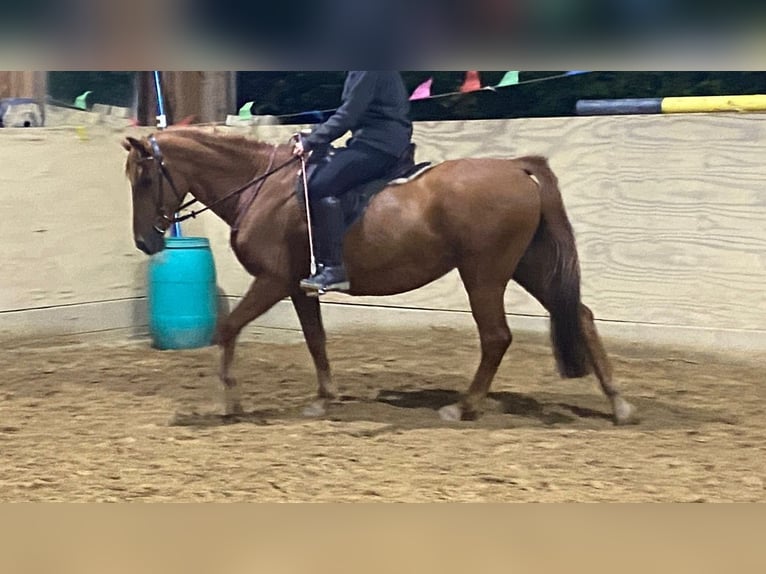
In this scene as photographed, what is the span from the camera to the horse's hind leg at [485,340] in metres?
1.59

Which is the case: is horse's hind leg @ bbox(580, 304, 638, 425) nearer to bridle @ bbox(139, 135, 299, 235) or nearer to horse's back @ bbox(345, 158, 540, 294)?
horse's back @ bbox(345, 158, 540, 294)

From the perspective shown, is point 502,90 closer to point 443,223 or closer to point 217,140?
point 443,223

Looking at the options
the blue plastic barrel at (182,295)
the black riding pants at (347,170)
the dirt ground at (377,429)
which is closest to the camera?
the dirt ground at (377,429)

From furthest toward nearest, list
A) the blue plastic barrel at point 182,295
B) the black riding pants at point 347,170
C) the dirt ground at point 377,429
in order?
the blue plastic barrel at point 182,295, the black riding pants at point 347,170, the dirt ground at point 377,429

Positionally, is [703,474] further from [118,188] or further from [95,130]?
[95,130]

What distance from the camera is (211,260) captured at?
171cm

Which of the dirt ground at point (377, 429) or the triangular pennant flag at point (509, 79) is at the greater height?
the triangular pennant flag at point (509, 79)

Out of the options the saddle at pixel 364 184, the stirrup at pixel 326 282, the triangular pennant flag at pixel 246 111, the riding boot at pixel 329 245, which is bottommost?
the stirrup at pixel 326 282

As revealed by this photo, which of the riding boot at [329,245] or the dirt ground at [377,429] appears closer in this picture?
the dirt ground at [377,429]

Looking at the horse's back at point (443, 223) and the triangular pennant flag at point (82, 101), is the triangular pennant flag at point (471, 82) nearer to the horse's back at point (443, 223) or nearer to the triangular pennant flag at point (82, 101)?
the horse's back at point (443, 223)

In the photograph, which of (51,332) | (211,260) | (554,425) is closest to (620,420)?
(554,425)

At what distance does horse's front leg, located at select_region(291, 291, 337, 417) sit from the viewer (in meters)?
1.64

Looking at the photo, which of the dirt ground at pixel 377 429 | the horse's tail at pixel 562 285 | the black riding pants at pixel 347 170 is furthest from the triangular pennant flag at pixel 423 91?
the dirt ground at pixel 377 429

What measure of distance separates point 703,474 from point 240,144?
0.97m
